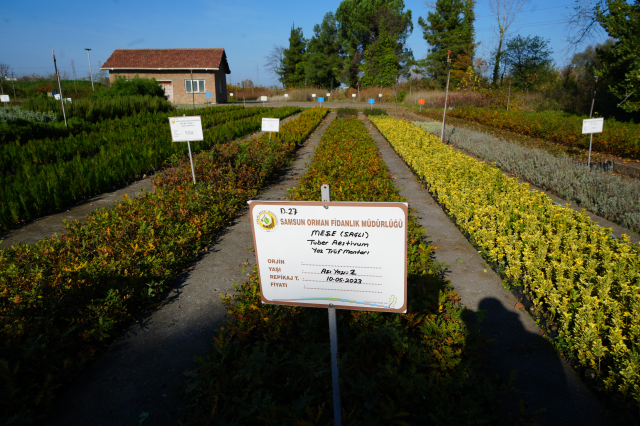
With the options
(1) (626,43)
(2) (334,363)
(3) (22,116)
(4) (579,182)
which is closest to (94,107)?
(3) (22,116)

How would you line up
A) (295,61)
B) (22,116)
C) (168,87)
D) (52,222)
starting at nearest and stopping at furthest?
(52,222) → (22,116) → (168,87) → (295,61)

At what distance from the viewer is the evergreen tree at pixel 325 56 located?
2345 inches

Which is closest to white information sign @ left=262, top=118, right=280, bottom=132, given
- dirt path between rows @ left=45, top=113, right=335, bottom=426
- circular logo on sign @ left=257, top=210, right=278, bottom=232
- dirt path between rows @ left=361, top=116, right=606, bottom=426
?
dirt path between rows @ left=361, top=116, right=606, bottom=426

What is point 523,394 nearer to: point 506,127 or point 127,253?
point 127,253

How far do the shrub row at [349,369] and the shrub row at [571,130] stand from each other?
12318mm

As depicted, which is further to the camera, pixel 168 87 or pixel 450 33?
pixel 450 33

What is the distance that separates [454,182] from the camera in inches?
261

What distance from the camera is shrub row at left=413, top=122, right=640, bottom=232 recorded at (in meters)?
6.19

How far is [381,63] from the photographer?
177 ft

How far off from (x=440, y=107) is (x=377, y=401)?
38.9 metres

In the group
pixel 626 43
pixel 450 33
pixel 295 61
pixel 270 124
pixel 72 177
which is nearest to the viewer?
pixel 72 177

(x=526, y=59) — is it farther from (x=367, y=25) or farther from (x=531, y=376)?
(x=531, y=376)

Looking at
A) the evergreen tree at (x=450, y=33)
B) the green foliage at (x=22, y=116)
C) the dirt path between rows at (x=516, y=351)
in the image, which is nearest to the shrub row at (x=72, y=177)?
the green foliage at (x=22, y=116)

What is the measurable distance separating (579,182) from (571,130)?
839 centimetres
